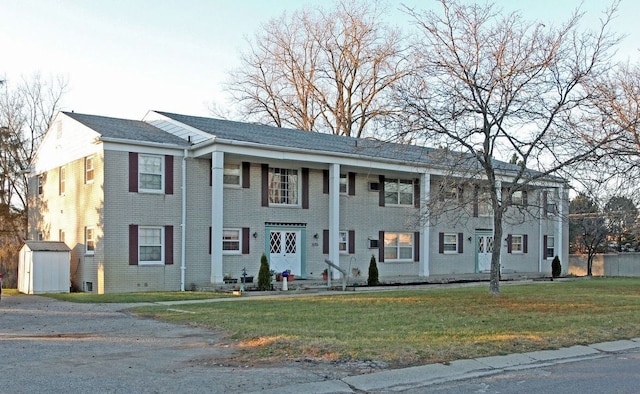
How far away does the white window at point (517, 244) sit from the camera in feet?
113

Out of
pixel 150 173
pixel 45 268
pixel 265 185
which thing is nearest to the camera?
pixel 150 173

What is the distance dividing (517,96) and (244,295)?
412 inches

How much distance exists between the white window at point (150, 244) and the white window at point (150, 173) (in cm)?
150

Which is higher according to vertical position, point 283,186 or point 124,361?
point 283,186

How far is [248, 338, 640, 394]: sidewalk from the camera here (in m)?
8.01

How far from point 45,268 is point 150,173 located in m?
5.20

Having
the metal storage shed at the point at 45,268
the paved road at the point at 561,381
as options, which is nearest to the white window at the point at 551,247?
the metal storage shed at the point at 45,268

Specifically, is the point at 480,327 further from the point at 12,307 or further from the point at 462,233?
the point at 462,233

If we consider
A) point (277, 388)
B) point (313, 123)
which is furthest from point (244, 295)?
point (313, 123)

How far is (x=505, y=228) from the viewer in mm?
33281

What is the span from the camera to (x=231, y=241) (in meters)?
25.0

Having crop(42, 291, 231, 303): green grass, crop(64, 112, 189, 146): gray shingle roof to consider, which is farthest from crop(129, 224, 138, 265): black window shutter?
crop(64, 112, 189, 146): gray shingle roof

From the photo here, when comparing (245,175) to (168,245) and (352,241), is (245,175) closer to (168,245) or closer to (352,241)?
(168,245)

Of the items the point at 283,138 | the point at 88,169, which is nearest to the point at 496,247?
the point at 283,138
